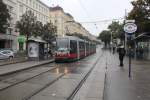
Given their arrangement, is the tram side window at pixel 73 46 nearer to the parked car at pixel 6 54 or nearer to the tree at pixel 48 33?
the parked car at pixel 6 54

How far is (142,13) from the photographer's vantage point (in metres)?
35.6

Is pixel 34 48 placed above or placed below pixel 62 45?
below

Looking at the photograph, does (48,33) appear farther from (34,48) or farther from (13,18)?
(34,48)

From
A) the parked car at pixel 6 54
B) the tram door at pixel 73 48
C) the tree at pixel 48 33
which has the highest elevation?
the tree at pixel 48 33

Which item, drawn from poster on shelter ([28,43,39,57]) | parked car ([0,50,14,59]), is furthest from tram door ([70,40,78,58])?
parked car ([0,50,14,59])

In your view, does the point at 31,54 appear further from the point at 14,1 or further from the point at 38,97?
the point at 14,1

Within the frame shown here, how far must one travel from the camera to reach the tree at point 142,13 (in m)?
34.7

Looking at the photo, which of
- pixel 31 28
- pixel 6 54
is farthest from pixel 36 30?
pixel 6 54

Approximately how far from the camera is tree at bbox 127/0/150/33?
34.7 meters

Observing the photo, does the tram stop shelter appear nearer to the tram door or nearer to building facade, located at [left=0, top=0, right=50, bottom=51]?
the tram door

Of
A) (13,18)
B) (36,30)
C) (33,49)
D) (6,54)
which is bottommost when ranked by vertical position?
(6,54)

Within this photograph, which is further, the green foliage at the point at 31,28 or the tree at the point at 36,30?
the tree at the point at 36,30

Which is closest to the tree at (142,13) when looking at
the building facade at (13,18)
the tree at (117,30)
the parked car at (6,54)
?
the parked car at (6,54)

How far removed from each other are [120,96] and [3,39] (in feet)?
172
